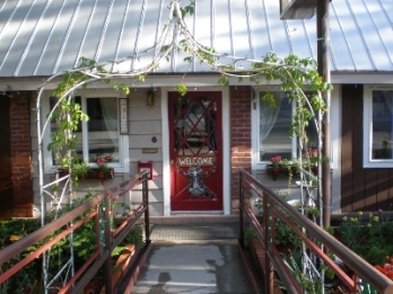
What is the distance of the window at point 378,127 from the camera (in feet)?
25.1

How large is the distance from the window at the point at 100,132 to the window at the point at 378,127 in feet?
13.2

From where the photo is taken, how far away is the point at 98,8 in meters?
8.55

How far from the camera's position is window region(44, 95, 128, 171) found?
7.87 m

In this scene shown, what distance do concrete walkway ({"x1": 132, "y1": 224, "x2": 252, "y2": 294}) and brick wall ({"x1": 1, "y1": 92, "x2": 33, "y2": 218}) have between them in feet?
7.61

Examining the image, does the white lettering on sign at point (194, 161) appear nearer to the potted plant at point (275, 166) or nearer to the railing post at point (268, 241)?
the potted plant at point (275, 166)

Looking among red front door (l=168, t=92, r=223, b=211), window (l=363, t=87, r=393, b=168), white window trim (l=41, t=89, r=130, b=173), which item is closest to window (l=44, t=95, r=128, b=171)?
white window trim (l=41, t=89, r=130, b=173)

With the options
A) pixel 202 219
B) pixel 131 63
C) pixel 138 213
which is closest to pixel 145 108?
pixel 131 63

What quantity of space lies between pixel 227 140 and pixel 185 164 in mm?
814

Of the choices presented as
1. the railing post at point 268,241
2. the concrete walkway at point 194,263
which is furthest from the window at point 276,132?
the railing post at point 268,241

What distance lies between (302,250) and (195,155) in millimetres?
3858

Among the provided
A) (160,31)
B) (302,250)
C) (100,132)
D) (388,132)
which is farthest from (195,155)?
(302,250)

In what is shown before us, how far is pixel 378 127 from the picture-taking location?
777 centimetres

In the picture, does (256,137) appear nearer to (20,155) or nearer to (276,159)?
(276,159)

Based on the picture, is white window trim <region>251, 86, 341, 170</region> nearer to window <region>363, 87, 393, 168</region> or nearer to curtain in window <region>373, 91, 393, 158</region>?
window <region>363, 87, 393, 168</region>
